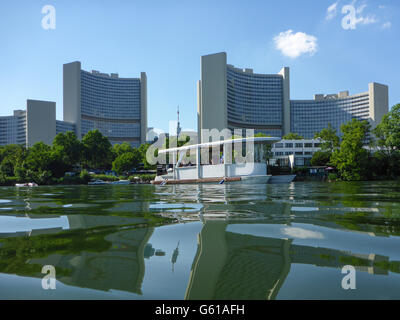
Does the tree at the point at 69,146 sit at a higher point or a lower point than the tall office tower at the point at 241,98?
lower

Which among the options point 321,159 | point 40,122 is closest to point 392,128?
point 321,159

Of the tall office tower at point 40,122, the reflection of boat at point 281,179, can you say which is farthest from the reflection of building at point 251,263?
the tall office tower at point 40,122

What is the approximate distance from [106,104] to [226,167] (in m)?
109

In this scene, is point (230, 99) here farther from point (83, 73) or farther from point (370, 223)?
point (370, 223)

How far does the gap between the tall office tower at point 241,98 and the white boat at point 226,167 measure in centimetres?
6229

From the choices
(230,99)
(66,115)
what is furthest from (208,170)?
(66,115)

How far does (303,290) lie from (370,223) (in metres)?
2.52

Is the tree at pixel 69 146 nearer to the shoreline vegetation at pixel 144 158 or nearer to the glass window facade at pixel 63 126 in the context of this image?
the shoreline vegetation at pixel 144 158

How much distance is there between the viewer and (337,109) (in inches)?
4456

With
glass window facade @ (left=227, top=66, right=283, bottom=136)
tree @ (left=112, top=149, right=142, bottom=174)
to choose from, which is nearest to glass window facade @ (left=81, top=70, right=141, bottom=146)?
glass window facade @ (left=227, top=66, right=283, bottom=136)

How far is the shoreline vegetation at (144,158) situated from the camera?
38.4 m

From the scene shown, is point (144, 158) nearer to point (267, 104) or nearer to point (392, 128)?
point (392, 128)

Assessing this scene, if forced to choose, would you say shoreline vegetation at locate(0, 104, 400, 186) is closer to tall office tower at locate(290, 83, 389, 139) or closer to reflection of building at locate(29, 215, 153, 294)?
reflection of building at locate(29, 215, 153, 294)

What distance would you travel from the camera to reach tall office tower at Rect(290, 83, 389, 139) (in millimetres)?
106312
